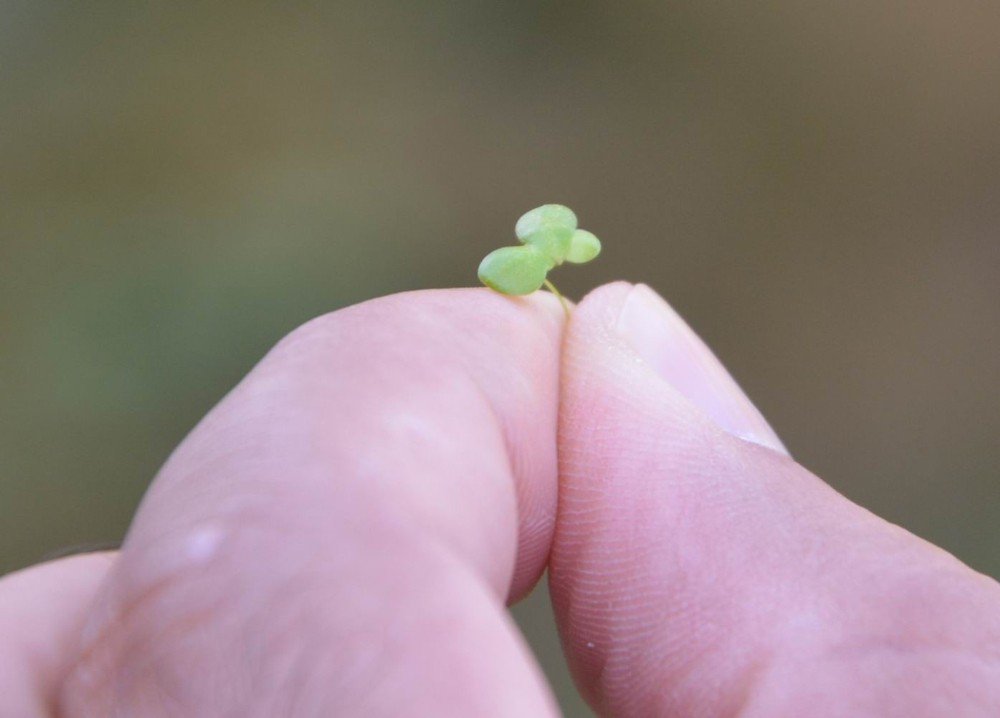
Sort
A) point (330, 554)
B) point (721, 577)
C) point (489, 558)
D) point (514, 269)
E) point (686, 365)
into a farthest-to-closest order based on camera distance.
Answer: point (686, 365) < point (514, 269) < point (721, 577) < point (489, 558) < point (330, 554)

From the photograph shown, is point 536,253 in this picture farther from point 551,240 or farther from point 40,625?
point 40,625

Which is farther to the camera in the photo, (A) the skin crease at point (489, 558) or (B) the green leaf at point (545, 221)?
(B) the green leaf at point (545, 221)

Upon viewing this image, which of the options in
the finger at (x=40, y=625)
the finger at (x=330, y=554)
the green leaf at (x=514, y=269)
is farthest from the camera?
the green leaf at (x=514, y=269)

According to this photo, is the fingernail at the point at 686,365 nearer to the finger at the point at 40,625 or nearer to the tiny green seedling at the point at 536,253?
the tiny green seedling at the point at 536,253

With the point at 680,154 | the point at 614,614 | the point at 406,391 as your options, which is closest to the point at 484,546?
the point at 406,391

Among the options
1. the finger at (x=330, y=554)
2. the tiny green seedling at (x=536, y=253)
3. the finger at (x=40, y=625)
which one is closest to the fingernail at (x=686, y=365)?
the tiny green seedling at (x=536, y=253)

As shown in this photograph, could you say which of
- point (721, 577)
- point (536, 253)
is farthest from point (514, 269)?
point (721, 577)

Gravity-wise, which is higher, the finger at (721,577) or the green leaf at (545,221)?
the green leaf at (545,221)

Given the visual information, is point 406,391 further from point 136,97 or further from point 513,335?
point 136,97
